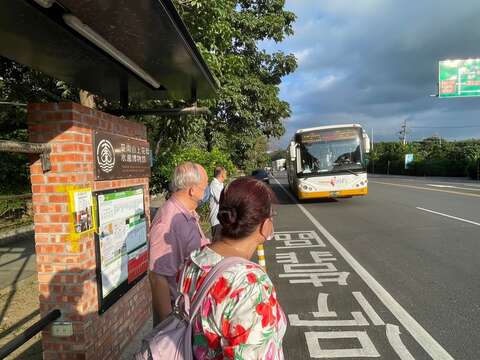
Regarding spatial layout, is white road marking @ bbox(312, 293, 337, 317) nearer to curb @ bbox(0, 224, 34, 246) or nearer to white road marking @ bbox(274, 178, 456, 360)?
white road marking @ bbox(274, 178, 456, 360)

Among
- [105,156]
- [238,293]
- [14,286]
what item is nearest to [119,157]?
[105,156]

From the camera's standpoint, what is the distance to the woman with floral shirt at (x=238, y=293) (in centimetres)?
138

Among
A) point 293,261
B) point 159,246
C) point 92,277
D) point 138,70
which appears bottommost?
point 293,261

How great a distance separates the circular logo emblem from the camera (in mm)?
3145

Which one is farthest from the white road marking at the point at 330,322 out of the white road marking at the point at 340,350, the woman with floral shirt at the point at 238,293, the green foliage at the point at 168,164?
the green foliage at the point at 168,164

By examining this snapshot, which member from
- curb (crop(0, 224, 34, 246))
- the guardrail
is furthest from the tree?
the guardrail

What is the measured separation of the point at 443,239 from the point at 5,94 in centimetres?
896

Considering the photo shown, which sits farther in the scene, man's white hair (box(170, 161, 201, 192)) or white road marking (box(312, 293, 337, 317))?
white road marking (box(312, 293, 337, 317))

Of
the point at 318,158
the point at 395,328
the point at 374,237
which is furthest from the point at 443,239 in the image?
the point at 318,158

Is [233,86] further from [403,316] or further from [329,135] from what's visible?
[403,316]

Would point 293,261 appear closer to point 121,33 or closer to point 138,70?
point 138,70

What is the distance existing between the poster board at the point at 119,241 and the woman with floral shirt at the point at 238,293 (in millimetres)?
1726

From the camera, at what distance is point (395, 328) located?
13.1ft

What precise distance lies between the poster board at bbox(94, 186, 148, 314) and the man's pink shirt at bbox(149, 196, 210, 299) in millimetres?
789
